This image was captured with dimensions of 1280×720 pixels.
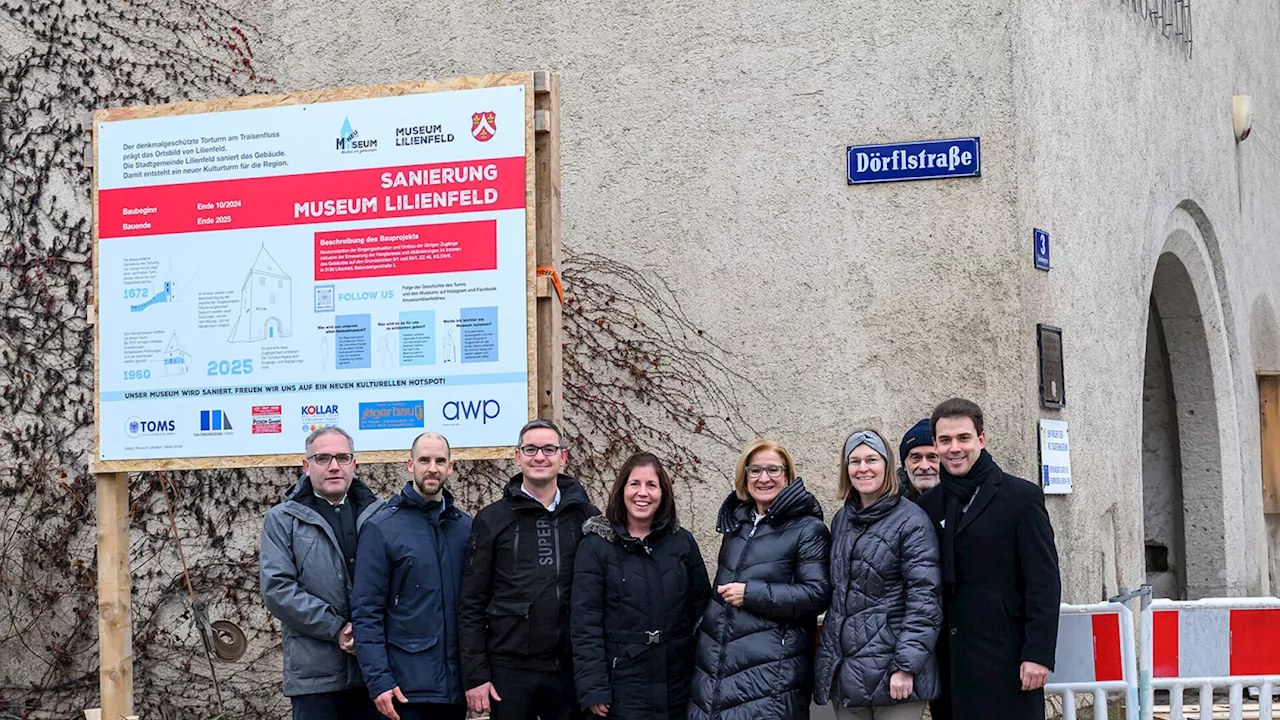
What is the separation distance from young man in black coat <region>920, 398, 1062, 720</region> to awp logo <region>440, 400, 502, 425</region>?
1740mm

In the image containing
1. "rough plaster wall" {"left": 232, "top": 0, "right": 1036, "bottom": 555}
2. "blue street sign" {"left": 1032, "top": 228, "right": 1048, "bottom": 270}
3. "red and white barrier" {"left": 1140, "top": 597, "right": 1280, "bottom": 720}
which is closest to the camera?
"red and white barrier" {"left": 1140, "top": 597, "right": 1280, "bottom": 720}

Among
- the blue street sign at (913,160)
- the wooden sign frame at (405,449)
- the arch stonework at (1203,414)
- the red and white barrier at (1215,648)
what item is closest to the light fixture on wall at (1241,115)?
the arch stonework at (1203,414)

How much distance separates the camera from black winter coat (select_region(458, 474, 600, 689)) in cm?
501

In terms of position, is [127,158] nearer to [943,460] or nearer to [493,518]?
[493,518]

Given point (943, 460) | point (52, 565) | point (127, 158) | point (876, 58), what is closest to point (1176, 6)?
point (876, 58)

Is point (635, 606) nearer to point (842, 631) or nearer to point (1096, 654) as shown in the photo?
point (842, 631)

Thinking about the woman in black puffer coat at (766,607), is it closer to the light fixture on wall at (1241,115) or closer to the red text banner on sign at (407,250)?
→ the red text banner on sign at (407,250)

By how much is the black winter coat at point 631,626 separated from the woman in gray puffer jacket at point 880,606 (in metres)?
0.47

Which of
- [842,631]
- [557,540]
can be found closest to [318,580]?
[557,540]

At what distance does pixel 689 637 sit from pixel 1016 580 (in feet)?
3.51

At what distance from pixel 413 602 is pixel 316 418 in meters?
1.15

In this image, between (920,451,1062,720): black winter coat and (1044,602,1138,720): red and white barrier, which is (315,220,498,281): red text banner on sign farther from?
(1044,602,1138,720): red and white barrier

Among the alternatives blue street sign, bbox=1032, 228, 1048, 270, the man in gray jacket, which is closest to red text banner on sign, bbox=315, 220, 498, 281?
the man in gray jacket

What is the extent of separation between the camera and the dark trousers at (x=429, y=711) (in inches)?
199
